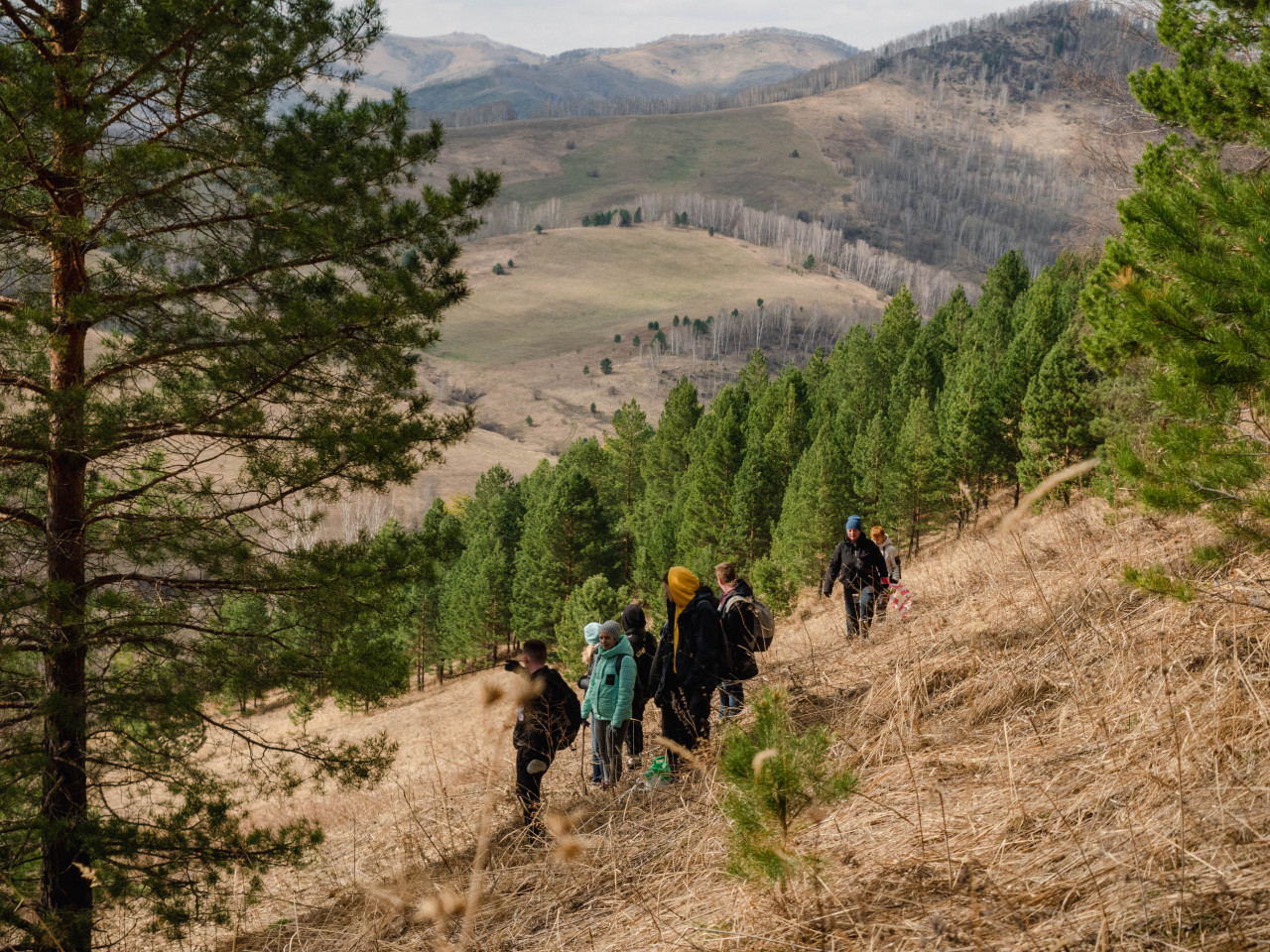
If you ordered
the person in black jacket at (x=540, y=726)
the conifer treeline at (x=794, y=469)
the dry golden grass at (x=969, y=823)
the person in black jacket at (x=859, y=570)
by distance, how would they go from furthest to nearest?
the conifer treeline at (x=794, y=469)
the person in black jacket at (x=859, y=570)
the person in black jacket at (x=540, y=726)
the dry golden grass at (x=969, y=823)

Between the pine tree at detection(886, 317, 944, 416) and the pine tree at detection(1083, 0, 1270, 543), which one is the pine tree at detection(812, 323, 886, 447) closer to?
the pine tree at detection(886, 317, 944, 416)

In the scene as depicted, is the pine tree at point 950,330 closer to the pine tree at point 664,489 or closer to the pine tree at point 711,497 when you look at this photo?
the pine tree at point 711,497

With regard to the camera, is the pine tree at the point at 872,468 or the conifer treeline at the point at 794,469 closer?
the conifer treeline at the point at 794,469

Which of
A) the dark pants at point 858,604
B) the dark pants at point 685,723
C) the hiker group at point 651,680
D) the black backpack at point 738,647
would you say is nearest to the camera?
the hiker group at point 651,680

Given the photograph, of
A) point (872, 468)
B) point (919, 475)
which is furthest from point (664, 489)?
point (919, 475)

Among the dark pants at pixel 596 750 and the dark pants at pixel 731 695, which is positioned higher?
the dark pants at pixel 731 695

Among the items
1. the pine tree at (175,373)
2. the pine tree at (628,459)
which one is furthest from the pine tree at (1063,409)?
the pine tree at (628,459)

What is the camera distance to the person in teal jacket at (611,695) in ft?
20.9

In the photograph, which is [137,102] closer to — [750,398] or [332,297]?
[332,297]

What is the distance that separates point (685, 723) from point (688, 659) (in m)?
0.49

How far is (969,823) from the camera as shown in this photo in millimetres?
2961

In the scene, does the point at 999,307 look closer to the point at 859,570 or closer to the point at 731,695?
the point at 859,570

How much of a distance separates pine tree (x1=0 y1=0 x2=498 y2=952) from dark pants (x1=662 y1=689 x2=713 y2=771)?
2806mm

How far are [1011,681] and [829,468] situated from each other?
24721 millimetres
